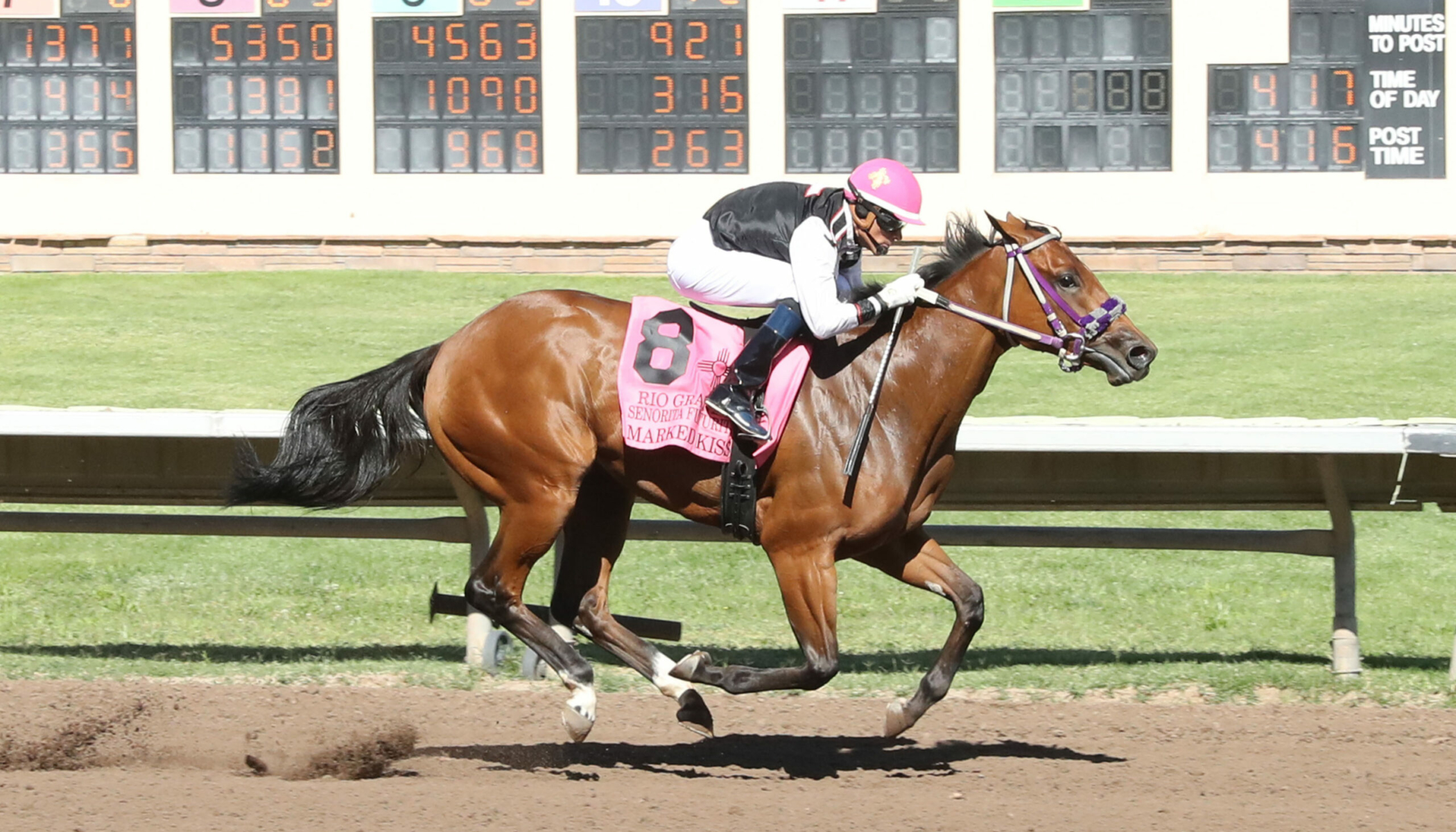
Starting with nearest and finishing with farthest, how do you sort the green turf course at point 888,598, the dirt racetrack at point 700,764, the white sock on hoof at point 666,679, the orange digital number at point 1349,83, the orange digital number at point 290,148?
the dirt racetrack at point 700,764, the white sock on hoof at point 666,679, the green turf course at point 888,598, the orange digital number at point 1349,83, the orange digital number at point 290,148

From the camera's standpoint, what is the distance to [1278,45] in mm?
20219

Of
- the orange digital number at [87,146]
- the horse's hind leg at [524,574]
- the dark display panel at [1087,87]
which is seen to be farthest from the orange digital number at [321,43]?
the horse's hind leg at [524,574]

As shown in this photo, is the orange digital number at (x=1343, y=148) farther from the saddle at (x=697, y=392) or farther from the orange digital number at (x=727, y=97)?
the saddle at (x=697, y=392)

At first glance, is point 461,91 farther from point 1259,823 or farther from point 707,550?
point 1259,823

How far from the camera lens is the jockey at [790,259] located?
17.4 feet

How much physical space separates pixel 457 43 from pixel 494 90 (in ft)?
2.32

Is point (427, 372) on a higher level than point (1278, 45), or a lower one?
lower

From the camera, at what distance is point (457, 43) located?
20.5 m

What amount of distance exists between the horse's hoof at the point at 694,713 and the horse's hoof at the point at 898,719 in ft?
1.85

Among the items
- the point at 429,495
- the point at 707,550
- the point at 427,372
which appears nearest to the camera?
the point at 427,372

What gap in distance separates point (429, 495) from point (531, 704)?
1.23 metres

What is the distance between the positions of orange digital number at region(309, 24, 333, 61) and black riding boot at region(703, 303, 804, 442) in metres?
16.7

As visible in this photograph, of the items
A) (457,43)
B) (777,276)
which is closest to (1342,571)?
(777,276)

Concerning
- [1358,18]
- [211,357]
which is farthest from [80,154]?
[1358,18]
